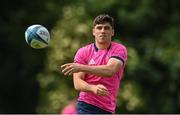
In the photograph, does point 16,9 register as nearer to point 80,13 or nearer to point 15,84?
point 15,84

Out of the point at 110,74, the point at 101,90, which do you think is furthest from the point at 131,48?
the point at 101,90

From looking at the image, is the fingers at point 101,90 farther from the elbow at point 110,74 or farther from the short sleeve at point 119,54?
the short sleeve at point 119,54

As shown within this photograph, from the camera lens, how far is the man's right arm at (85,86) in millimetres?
9086

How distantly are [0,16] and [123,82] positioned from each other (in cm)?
601

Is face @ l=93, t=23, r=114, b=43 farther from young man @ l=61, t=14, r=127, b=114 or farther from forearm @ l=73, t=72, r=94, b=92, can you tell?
forearm @ l=73, t=72, r=94, b=92

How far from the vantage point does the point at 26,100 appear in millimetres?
26375

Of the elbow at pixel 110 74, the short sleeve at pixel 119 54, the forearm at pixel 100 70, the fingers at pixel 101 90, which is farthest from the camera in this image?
the short sleeve at pixel 119 54

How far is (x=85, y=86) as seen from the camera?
930cm

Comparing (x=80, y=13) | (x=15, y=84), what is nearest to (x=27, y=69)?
(x=15, y=84)

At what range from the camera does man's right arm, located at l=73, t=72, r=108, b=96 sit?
29.8ft

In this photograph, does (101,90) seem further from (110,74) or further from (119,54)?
(119,54)

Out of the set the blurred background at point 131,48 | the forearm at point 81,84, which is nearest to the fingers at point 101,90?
the forearm at point 81,84

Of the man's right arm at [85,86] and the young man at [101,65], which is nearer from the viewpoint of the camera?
the man's right arm at [85,86]

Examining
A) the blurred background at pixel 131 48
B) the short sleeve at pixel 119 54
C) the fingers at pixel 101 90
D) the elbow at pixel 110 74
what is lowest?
the blurred background at pixel 131 48
